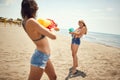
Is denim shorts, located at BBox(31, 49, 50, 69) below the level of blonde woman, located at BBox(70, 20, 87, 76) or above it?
above

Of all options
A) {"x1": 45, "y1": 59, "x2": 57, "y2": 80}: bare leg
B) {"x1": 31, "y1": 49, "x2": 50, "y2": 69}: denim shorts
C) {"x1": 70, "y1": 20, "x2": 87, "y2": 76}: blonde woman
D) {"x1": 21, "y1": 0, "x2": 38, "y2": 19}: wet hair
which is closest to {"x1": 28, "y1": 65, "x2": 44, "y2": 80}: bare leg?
{"x1": 31, "y1": 49, "x2": 50, "y2": 69}: denim shorts

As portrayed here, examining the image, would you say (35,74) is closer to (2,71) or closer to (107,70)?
(2,71)

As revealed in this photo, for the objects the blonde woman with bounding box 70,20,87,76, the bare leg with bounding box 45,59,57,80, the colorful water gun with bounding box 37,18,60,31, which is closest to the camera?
the colorful water gun with bounding box 37,18,60,31

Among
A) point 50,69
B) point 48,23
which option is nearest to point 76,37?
point 50,69

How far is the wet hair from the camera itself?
2350mm

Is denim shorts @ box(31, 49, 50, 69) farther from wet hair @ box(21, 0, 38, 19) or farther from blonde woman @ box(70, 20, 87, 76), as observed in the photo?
blonde woman @ box(70, 20, 87, 76)

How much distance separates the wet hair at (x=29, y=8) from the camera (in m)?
2.35

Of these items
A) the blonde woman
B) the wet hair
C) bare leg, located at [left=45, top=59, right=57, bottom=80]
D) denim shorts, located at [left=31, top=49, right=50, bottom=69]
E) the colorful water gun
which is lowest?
the blonde woman

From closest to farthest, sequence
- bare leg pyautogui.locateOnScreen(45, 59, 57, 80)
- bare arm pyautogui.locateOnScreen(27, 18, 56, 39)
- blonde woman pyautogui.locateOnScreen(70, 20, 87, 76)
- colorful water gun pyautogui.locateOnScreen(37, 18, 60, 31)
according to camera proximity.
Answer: bare arm pyautogui.locateOnScreen(27, 18, 56, 39)
colorful water gun pyautogui.locateOnScreen(37, 18, 60, 31)
bare leg pyautogui.locateOnScreen(45, 59, 57, 80)
blonde woman pyautogui.locateOnScreen(70, 20, 87, 76)

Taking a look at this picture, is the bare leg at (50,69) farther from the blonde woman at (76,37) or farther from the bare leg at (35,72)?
the blonde woman at (76,37)

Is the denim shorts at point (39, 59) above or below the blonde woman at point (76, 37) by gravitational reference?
above

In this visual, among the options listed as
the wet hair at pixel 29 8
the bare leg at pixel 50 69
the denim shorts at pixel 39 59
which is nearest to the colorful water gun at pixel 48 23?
the wet hair at pixel 29 8

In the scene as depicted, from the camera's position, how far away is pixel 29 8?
7.72 feet

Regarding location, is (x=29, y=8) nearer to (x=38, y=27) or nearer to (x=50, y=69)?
(x=38, y=27)
